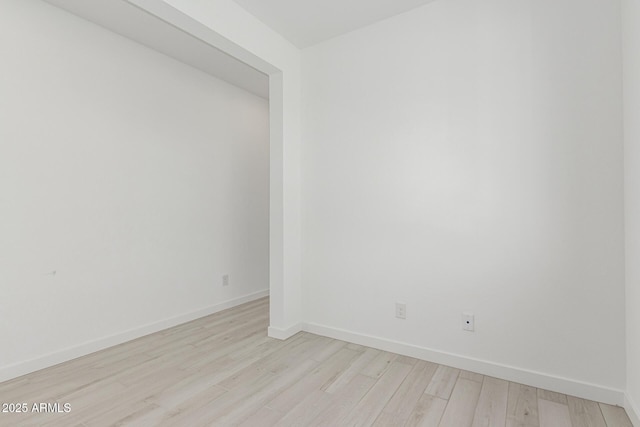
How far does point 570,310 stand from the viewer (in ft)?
6.43

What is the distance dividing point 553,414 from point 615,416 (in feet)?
1.04

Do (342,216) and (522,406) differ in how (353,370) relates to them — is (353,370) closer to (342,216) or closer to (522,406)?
(522,406)

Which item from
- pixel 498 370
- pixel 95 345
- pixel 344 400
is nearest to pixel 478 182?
pixel 498 370

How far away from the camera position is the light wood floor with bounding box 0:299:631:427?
175 cm

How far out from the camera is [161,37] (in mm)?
2852

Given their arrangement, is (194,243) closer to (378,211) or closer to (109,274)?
(109,274)

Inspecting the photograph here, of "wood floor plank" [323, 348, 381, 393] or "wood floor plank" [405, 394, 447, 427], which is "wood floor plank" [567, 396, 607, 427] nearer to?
"wood floor plank" [405, 394, 447, 427]

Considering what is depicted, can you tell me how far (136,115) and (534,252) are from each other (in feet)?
10.8

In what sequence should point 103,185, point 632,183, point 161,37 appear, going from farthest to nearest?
point 161,37
point 103,185
point 632,183

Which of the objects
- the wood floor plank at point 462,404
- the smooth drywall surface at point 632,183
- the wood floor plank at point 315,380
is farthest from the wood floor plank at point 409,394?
the smooth drywall surface at point 632,183

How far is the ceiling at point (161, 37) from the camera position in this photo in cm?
242

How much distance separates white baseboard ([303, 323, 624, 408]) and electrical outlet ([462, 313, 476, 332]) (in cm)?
20

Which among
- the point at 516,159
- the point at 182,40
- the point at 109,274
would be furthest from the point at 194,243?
the point at 516,159

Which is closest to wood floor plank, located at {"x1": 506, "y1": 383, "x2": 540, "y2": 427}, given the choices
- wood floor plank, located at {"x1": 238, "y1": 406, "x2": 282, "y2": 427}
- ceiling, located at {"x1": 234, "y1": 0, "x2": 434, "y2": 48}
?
wood floor plank, located at {"x1": 238, "y1": 406, "x2": 282, "y2": 427}
